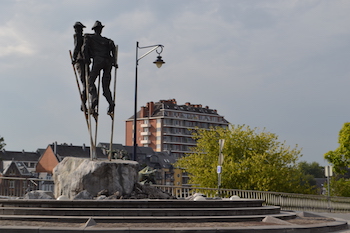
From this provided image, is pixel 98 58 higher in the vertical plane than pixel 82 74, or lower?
higher

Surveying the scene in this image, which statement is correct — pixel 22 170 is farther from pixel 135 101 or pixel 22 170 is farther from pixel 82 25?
pixel 82 25

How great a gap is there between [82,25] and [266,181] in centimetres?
2036

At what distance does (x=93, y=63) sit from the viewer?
18.5 meters

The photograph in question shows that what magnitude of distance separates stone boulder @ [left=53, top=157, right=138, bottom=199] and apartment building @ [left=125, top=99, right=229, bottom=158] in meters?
119


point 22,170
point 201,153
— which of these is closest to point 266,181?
point 201,153

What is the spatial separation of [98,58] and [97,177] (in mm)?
4357

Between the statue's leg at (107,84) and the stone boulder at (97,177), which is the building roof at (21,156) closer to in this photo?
the statue's leg at (107,84)

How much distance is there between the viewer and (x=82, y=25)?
61.4 feet

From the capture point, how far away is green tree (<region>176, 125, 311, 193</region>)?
35.7m

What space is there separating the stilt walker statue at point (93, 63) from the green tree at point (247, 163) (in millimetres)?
18410

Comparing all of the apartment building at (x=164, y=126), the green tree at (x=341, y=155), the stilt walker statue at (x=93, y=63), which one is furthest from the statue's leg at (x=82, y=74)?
the apartment building at (x=164, y=126)

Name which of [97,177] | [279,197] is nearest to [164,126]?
[279,197]

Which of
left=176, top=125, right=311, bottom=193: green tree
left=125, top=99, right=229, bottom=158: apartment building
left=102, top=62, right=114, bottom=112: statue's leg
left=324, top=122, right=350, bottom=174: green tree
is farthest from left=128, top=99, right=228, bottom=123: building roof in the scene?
left=102, top=62, right=114, bottom=112: statue's leg

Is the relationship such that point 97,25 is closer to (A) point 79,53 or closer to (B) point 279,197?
(A) point 79,53
